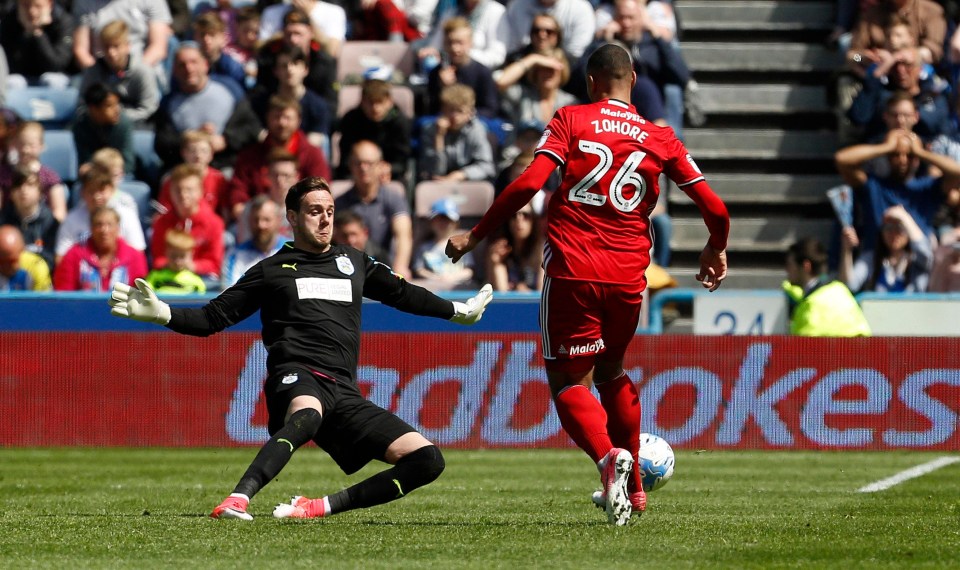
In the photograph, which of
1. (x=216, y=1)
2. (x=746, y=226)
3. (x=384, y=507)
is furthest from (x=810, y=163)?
(x=384, y=507)

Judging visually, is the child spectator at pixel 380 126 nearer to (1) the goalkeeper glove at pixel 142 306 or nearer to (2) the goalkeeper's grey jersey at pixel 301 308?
(2) the goalkeeper's grey jersey at pixel 301 308

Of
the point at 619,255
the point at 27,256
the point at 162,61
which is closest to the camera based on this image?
the point at 619,255

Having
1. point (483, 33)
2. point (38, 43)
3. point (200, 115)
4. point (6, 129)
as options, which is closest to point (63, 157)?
point (6, 129)

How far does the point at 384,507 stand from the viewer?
29.6 ft

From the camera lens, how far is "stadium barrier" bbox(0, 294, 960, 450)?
13.1 m

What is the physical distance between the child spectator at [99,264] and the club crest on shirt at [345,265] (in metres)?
6.45

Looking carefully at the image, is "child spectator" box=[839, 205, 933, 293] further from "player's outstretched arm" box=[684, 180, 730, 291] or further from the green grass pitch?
"player's outstretched arm" box=[684, 180, 730, 291]

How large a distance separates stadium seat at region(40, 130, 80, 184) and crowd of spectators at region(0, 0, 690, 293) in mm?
63

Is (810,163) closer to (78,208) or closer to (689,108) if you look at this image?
(689,108)

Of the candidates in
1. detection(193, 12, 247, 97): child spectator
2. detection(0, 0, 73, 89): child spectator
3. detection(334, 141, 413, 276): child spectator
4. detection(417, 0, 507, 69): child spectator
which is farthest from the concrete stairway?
detection(0, 0, 73, 89): child spectator

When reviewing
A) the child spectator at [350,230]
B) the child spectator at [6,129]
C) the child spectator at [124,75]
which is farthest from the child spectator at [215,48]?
the child spectator at [350,230]

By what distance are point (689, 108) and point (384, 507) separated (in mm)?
9321

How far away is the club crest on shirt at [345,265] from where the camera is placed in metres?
8.00

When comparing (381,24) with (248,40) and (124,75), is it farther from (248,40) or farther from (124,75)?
(124,75)
